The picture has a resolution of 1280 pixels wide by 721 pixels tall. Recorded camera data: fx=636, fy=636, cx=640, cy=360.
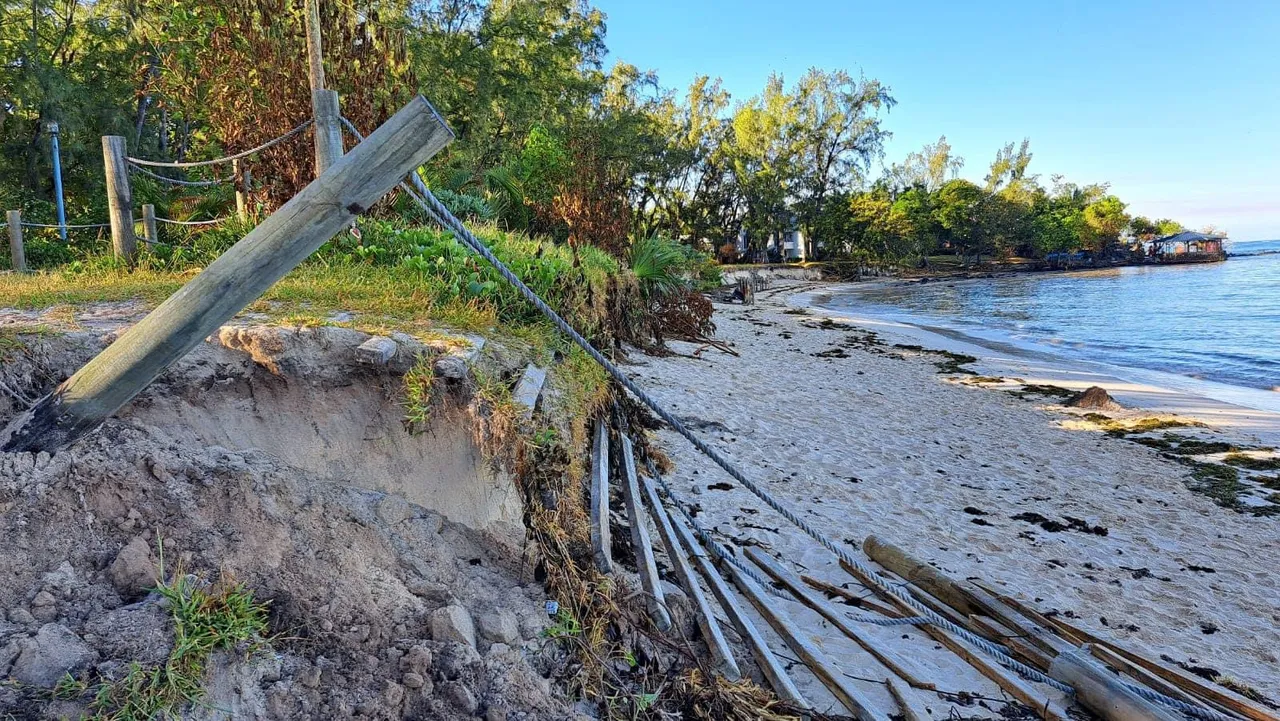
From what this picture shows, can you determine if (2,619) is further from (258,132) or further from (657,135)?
(657,135)

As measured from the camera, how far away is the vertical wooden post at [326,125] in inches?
233

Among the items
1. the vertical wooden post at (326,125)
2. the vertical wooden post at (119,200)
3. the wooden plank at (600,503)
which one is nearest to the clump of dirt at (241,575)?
the wooden plank at (600,503)

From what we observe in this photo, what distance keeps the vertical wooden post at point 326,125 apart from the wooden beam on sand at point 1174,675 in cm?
647

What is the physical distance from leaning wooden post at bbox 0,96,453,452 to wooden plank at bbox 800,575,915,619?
3.35 meters

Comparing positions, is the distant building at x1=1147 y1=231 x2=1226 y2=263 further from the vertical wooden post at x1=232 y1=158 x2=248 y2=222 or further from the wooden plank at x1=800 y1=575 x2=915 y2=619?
the vertical wooden post at x1=232 y1=158 x2=248 y2=222

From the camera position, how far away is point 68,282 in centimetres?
524

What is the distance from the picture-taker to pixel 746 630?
3.06 metres

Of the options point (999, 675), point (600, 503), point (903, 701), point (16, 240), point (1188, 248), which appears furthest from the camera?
point (1188, 248)

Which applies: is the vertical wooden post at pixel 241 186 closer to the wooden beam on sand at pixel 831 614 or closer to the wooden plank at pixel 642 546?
the wooden plank at pixel 642 546

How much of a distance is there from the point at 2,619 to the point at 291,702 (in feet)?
2.94

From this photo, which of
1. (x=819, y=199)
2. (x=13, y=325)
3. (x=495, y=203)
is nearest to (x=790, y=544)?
(x=13, y=325)

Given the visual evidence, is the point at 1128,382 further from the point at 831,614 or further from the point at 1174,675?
the point at 831,614

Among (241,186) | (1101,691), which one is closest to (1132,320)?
(1101,691)

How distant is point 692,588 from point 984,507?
12.4 ft
